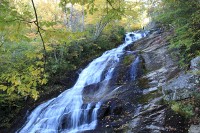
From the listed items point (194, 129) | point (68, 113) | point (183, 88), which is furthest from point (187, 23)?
point (68, 113)

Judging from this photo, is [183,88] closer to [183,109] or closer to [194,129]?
[183,109]

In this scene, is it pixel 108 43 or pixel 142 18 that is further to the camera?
pixel 142 18

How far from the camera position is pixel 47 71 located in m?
13.9

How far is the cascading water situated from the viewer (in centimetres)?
879

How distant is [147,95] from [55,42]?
6.33 meters

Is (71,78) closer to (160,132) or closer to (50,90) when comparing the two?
(50,90)

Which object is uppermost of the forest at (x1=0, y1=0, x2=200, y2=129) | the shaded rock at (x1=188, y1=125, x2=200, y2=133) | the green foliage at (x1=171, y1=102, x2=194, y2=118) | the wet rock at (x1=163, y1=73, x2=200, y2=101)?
the forest at (x1=0, y1=0, x2=200, y2=129)

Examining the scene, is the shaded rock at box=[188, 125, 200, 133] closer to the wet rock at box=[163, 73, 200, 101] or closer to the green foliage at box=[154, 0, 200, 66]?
the wet rock at box=[163, 73, 200, 101]

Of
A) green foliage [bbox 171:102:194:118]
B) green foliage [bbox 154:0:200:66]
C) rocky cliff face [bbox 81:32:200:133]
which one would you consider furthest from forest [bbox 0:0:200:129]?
green foliage [bbox 171:102:194:118]

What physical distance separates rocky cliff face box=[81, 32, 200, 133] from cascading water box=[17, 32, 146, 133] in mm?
433

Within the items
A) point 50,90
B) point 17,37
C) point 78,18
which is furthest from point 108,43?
point 17,37

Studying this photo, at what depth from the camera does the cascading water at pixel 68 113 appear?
879cm

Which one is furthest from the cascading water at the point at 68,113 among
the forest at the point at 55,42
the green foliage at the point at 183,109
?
the green foliage at the point at 183,109

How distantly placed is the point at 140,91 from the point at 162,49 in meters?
4.56
